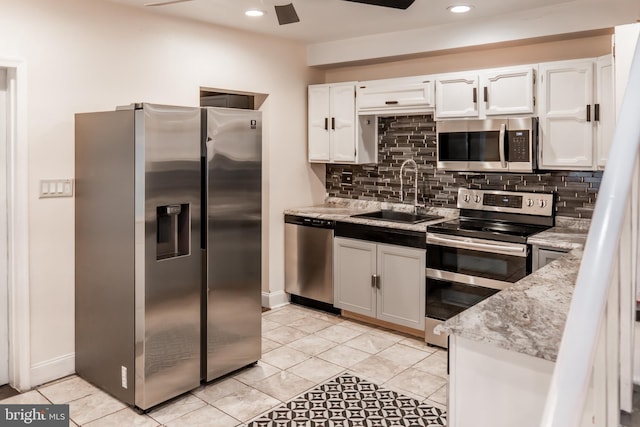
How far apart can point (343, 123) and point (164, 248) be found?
238 cm

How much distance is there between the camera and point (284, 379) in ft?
11.4

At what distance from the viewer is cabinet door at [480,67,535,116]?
3781mm

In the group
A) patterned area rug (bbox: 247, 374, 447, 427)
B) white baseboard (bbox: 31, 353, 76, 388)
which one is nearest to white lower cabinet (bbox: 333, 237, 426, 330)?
patterned area rug (bbox: 247, 374, 447, 427)

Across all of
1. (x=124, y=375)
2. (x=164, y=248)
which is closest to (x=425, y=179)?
(x=164, y=248)

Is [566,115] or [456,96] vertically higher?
[456,96]

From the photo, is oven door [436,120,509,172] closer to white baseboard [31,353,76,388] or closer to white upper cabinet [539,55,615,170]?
white upper cabinet [539,55,615,170]

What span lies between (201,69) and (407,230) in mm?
2168

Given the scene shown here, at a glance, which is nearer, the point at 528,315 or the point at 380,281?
the point at 528,315

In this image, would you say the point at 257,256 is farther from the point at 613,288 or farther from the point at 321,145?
the point at 613,288

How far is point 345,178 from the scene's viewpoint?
18.0 feet

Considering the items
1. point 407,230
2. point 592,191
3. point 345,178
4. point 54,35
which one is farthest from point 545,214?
point 54,35

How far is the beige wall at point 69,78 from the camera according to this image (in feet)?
10.8

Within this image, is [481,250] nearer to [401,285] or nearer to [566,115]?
[401,285]

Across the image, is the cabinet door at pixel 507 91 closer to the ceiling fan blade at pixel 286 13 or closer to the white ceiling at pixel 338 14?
the white ceiling at pixel 338 14
